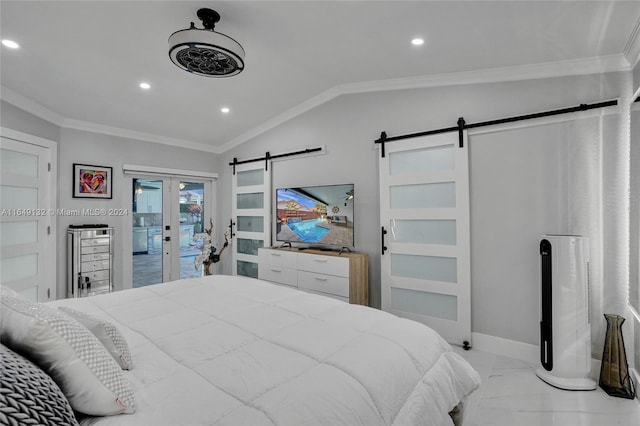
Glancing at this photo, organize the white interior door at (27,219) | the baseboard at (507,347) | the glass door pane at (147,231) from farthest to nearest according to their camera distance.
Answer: the glass door pane at (147,231) → the white interior door at (27,219) → the baseboard at (507,347)

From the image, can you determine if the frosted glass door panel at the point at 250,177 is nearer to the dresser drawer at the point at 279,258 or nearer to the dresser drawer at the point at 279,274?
the dresser drawer at the point at 279,258

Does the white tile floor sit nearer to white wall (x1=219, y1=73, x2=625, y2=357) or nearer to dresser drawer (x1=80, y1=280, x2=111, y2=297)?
white wall (x1=219, y1=73, x2=625, y2=357)

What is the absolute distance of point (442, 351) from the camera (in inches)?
62.1

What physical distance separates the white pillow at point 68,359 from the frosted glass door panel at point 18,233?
330 cm

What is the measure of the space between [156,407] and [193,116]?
163 inches

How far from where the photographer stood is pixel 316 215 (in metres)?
4.04

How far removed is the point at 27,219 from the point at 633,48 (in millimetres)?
5833

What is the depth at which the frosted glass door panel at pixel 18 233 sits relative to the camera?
3.32 meters

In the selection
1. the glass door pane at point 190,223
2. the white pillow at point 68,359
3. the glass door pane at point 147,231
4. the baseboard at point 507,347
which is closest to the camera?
the white pillow at point 68,359

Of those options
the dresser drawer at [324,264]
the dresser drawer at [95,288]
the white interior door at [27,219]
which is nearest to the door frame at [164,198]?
the dresser drawer at [95,288]

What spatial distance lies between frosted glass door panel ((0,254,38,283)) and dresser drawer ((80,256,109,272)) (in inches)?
17.7

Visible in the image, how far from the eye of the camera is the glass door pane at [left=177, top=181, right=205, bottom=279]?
17.5ft

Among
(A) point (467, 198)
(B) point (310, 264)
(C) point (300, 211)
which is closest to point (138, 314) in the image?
(B) point (310, 264)

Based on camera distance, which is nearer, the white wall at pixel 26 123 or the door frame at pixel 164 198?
the white wall at pixel 26 123
